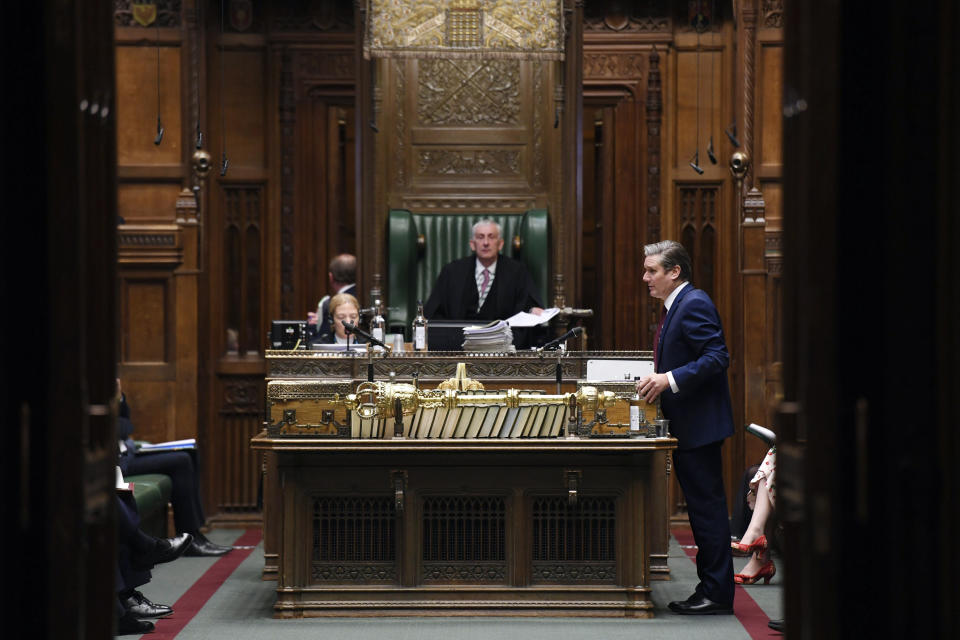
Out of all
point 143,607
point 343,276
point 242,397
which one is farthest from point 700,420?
point 242,397

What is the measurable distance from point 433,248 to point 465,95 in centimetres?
111

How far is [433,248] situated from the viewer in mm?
9406

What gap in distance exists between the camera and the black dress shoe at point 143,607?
600 cm

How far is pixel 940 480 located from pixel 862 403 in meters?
0.21

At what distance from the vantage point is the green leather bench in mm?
7176

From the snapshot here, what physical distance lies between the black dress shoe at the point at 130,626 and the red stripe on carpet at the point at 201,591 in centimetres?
4

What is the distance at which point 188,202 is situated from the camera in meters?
8.82

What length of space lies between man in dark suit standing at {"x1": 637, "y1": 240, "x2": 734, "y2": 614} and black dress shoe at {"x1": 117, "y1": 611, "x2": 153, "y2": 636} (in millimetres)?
2381

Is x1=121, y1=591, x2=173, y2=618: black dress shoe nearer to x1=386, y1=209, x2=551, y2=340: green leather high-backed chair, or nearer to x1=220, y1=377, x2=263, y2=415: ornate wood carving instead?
x1=386, y1=209, x2=551, y2=340: green leather high-backed chair

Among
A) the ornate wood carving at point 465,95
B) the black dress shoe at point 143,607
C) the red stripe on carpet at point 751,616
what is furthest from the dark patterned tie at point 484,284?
the black dress shoe at point 143,607

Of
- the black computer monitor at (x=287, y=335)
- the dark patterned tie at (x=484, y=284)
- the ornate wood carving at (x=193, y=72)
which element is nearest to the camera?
the black computer monitor at (x=287, y=335)

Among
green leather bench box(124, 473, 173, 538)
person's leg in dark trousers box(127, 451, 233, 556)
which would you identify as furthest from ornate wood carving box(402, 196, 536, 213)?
green leather bench box(124, 473, 173, 538)

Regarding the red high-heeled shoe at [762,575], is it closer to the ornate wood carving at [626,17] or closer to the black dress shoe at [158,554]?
the black dress shoe at [158,554]

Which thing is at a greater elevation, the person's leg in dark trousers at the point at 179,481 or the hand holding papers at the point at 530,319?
the hand holding papers at the point at 530,319
